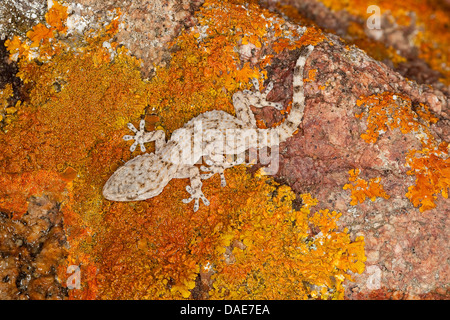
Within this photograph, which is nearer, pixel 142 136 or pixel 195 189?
pixel 195 189

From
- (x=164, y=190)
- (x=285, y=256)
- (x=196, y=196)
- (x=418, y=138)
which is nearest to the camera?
(x=285, y=256)

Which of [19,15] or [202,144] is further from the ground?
[19,15]

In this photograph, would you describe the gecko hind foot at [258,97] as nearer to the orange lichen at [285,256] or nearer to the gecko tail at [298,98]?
the gecko tail at [298,98]

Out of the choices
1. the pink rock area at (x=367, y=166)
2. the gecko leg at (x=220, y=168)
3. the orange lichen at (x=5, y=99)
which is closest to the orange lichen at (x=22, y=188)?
the orange lichen at (x=5, y=99)

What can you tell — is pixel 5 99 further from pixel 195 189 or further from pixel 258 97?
pixel 258 97

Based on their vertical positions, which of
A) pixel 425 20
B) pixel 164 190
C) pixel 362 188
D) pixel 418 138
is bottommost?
pixel 164 190

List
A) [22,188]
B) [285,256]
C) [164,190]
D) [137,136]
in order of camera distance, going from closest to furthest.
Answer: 1. [285,256]
2. [22,188]
3. [164,190]
4. [137,136]

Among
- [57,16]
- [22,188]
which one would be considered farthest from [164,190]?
[57,16]
